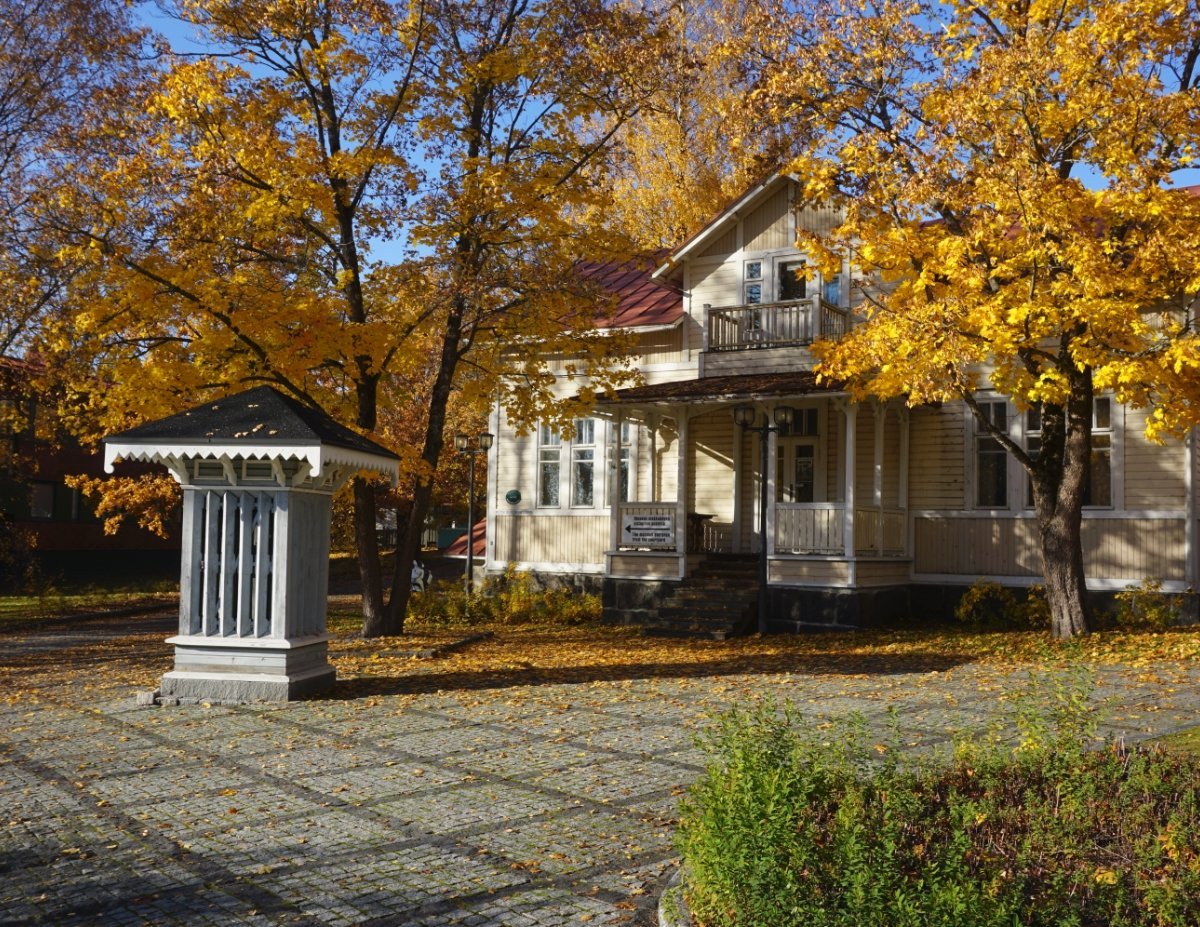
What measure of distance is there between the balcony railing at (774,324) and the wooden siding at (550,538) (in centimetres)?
→ 455

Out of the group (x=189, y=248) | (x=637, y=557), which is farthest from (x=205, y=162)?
(x=637, y=557)

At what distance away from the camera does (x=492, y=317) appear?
18516 mm

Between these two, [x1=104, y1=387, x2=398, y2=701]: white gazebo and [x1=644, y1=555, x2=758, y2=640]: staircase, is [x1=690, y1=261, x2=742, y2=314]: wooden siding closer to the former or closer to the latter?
[x1=644, y1=555, x2=758, y2=640]: staircase

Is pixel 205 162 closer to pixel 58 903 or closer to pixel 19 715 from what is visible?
pixel 19 715

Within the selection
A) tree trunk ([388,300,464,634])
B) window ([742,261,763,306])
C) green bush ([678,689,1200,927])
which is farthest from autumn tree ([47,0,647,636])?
green bush ([678,689,1200,927])

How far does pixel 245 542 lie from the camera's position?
1240 cm

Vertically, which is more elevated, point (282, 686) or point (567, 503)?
point (567, 503)

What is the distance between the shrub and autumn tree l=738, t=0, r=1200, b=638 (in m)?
1.74

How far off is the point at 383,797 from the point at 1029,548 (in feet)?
49.5

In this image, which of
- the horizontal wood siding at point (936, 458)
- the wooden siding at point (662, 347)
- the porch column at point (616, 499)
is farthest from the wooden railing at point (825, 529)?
the wooden siding at point (662, 347)

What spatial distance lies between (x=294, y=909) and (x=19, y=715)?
23.9 feet

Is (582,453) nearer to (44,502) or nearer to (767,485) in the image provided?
(767,485)

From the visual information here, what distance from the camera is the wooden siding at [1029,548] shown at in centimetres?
1867

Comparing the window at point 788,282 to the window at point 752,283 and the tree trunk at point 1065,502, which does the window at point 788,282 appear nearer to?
the window at point 752,283
